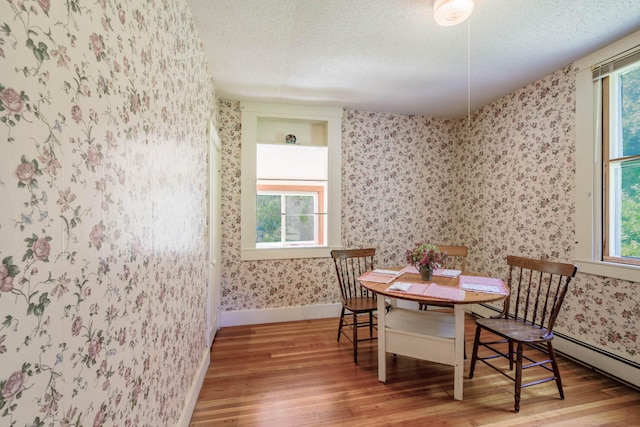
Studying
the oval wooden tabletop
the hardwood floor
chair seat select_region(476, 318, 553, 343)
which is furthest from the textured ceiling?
the hardwood floor

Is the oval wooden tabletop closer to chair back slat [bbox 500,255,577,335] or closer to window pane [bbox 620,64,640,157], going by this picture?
chair back slat [bbox 500,255,577,335]

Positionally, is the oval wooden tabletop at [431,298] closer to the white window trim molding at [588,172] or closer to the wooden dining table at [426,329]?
the wooden dining table at [426,329]

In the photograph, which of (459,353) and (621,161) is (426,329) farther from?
(621,161)

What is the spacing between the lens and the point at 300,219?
3625 mm

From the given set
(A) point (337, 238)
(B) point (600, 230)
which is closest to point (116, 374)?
(A) point (337, 238)

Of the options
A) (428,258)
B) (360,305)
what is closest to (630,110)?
(428,258)

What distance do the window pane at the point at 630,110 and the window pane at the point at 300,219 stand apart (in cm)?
295

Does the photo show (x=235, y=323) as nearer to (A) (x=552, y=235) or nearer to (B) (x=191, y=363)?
(B) (x=191, y=363)

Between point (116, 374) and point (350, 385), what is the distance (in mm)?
1744

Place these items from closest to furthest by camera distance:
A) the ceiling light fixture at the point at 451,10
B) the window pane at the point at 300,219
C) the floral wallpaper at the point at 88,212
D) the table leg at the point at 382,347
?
the floral wallpaper at the point at 88,212
the ceiling light fixture at the point at 451,10
the table leg at the point at 382,347
the window pane at the point at 300,219

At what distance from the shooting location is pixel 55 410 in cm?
63

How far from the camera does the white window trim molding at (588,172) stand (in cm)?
235

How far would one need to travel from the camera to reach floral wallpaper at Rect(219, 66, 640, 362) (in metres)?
2.52

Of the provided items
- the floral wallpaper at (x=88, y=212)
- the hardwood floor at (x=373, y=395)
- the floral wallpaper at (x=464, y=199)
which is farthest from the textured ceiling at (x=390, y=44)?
the hardwood floor at (x=373, y=395)
